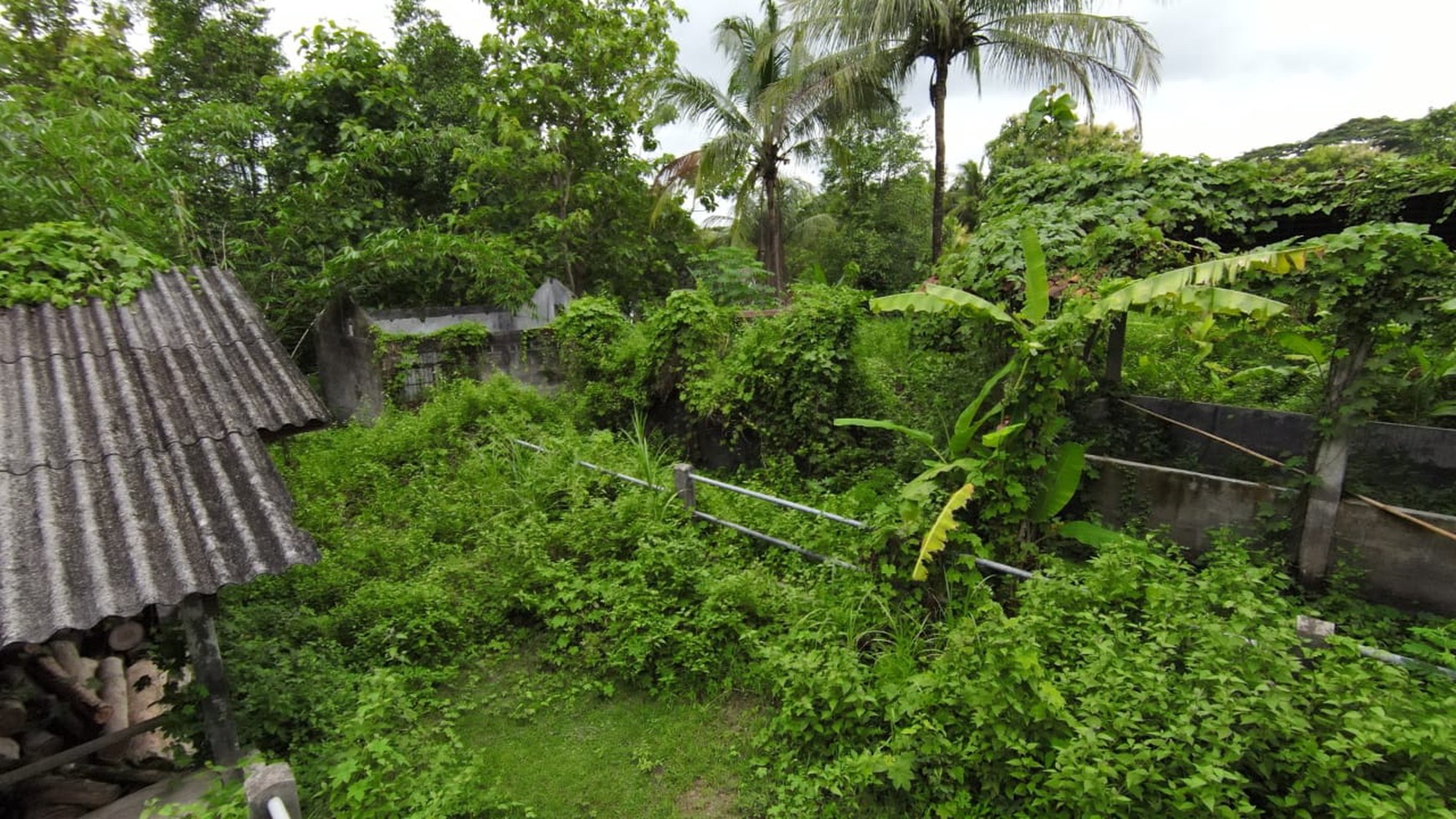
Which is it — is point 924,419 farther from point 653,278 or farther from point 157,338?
point 653,278

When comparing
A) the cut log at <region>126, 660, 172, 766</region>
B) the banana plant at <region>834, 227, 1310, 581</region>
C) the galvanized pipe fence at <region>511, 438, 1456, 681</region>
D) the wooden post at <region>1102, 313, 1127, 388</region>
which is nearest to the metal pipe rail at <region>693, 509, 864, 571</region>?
the galvanized pipe fence at <region>511, 438, 1456, 681</region>

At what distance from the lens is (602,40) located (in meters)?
12.4

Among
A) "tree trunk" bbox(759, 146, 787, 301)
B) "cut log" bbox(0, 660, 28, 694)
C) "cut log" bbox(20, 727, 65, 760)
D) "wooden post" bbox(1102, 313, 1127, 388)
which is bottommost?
"cut log" bbox(20, 727, 65, 760)

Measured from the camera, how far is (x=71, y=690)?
137 inches

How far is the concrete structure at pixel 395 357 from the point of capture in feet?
31.1

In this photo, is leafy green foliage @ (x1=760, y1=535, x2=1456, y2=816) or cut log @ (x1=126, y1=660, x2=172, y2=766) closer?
leafy green foliage @ (x1=760, y1=535, x2=1456, y2=816)

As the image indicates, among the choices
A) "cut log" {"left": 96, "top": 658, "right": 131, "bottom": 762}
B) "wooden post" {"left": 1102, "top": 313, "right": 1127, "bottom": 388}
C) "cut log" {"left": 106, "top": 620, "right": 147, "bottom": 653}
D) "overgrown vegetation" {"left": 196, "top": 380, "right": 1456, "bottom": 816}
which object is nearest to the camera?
"overgrown vegetation" {"left": 196, "top": 380, "right": 1456, "bottom": 816}

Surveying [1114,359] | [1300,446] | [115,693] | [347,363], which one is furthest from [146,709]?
[1300,446]

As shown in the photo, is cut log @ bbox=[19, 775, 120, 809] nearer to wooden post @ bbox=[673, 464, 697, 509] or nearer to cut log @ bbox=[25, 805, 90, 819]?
cut log @ bbox=[25, 805, 90, 819]

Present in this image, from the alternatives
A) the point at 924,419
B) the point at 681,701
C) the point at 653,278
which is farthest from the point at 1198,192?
the point at 653,278

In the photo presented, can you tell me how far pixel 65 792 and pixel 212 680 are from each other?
3.40 feet

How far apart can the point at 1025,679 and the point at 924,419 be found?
3.56 m

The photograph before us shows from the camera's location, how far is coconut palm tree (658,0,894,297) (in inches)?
456

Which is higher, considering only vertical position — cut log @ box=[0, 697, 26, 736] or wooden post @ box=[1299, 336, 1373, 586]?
wooden post @ box=[1299, 336, 1373, 586]
